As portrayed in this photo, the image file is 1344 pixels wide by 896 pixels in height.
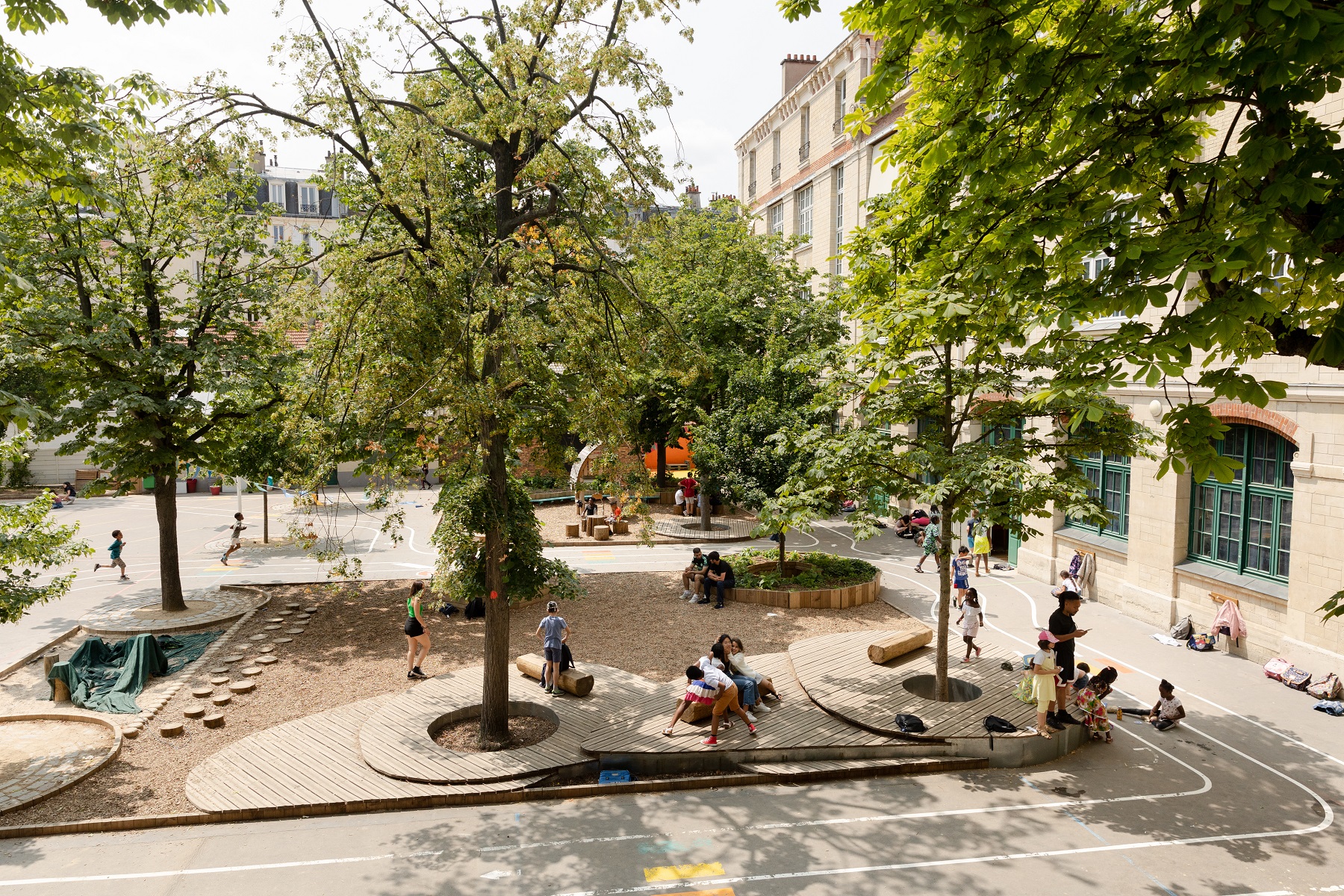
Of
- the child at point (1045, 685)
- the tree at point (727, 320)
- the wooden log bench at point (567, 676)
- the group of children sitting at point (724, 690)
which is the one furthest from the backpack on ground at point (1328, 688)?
the wooden log bench at point (567, 676)

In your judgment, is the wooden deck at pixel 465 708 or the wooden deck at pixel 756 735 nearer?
the wooden deck at pixel 465 708

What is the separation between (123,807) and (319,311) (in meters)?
6.71

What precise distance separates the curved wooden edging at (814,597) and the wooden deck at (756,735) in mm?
7038

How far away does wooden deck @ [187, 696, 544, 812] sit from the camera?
10227 mm

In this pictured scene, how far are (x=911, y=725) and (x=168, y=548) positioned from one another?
673 inches

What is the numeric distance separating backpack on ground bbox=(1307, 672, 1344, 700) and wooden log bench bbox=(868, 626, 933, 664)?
6.14 meters

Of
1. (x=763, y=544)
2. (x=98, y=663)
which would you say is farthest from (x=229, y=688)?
(x=763, y=544)

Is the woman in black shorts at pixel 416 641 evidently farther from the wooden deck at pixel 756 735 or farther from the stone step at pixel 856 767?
the stone step at pixel 856 767

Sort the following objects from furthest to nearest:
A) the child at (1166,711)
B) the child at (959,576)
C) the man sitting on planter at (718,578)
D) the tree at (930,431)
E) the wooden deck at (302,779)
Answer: the man sitting on planter at (718,578), the child at (959,576), the child at (1166,711), the tree at (930,431), the wooden deck at (302,779)

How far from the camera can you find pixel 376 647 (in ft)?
55.7

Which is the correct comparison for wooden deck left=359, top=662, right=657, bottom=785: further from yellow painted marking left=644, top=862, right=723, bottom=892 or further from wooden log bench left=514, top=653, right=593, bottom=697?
yellow painted marking left=644, top=862, right=723, bottom=892

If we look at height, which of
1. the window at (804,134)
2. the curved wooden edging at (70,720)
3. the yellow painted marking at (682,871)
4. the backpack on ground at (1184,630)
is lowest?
the curved wooden edging at (70,720)

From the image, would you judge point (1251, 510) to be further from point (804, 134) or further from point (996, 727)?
point (804, 134)

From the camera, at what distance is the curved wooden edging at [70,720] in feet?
34.2
